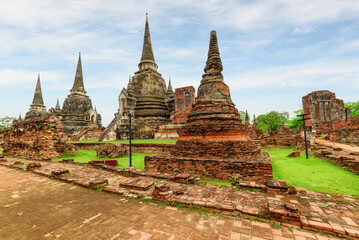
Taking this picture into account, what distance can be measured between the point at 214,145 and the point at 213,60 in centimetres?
400

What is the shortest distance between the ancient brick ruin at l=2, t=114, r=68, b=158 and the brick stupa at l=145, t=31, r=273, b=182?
7.40 metres

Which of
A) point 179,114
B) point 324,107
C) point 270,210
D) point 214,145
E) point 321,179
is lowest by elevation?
point 321,179

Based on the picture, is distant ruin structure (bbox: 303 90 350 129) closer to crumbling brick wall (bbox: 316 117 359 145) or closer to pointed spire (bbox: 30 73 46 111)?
crumbling brick wall (bbox: 316 117 359 145)

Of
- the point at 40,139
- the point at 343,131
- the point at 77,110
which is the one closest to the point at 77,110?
the point at 77,110

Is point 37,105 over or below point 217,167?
over

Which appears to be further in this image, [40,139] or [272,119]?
[272,119]

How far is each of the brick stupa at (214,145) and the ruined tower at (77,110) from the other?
78.3 ft

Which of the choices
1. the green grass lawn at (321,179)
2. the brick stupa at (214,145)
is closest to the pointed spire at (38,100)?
the brick stupa at (214,145)

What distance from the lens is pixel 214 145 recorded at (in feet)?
20.5

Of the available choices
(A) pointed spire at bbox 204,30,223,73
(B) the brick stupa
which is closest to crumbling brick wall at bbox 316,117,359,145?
(B) the brick stupa

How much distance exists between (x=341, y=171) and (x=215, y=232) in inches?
223

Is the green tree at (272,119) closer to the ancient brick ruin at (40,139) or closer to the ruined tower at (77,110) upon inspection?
the ruined tower at (77,110)

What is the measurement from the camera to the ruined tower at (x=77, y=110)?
2653 centimetres

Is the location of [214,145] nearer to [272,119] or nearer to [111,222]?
[111,222]
